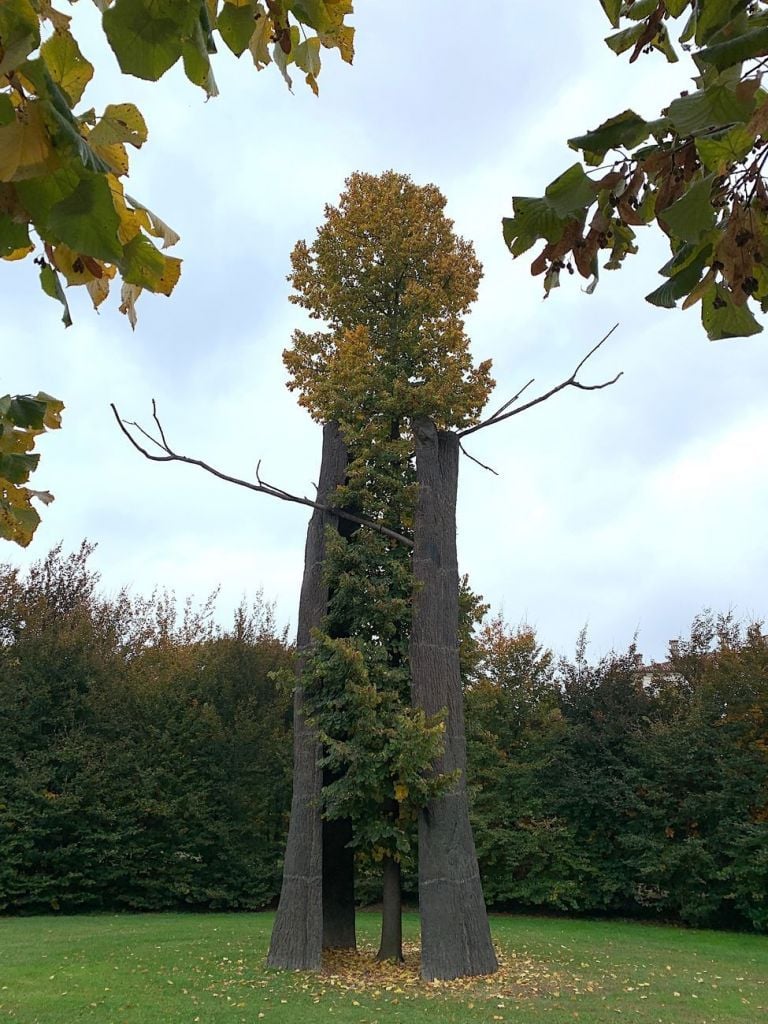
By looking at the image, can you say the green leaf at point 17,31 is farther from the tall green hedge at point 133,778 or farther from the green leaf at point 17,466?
the tall green hedge at point 133,778

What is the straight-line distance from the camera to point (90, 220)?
2.81 ft

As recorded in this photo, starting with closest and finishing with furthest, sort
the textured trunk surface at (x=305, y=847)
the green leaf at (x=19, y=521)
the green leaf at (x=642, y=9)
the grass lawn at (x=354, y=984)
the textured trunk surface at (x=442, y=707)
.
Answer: the green leaf at (x=642, y=9), the green leaf at (x=19, y=521), the grass lawn at (x=354, y=984), the textured trunk surface at (x=442, y=707), the textured trunk surface at (x=305, y=847)

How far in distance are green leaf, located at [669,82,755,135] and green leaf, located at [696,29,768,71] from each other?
0.02 meters

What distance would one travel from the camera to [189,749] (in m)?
15.0

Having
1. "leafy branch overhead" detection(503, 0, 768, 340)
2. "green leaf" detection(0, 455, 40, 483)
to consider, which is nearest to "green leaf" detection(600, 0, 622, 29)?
"leafy branch overhead" detection(503, 0, 768, 340)

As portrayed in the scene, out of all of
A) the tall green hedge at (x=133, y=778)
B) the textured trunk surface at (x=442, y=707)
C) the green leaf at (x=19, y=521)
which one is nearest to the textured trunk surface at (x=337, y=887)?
the textured trunk surface at (x=442, y=707)

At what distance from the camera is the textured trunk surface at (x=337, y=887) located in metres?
8.55

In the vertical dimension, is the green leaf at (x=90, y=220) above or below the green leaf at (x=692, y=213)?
below

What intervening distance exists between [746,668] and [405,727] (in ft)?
30.2

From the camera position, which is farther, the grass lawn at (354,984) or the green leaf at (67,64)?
the grass lawn at (354,984)

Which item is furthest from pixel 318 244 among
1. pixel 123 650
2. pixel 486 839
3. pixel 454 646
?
pixel 123 650

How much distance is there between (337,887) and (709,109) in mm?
8968

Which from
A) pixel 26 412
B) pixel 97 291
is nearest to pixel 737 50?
pixel 97 291

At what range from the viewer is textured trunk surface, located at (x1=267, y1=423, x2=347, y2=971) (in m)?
7.70
